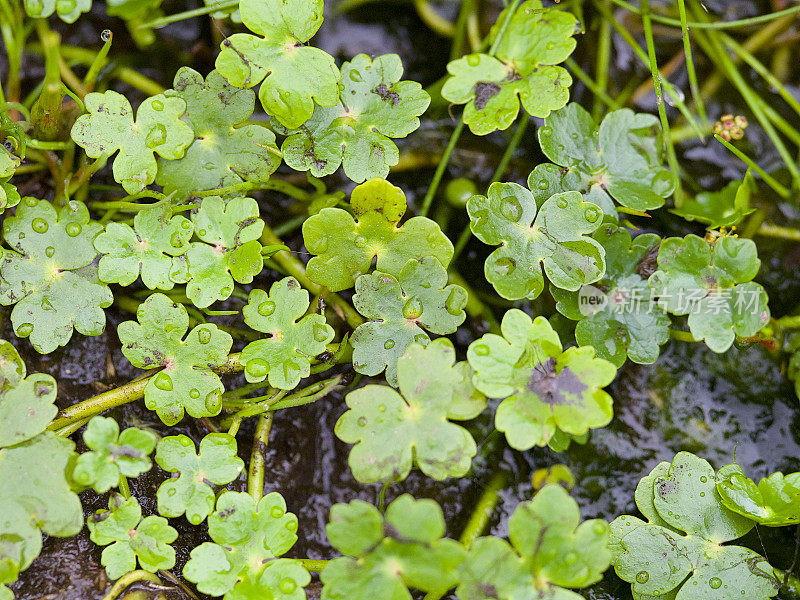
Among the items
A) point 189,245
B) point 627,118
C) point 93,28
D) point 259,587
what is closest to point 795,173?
point 627,118

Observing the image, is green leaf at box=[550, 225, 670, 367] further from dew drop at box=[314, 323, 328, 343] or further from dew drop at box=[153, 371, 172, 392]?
dew drop at box=[153, 371, 172, 392]

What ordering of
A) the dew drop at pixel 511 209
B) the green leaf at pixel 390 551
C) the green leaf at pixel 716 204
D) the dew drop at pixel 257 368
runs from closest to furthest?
the green leaf at pixel 390 551 → the dew drop at pixel 257 368 → the dew drop at pixel 511 209 → the green leaf at pixel 716 204

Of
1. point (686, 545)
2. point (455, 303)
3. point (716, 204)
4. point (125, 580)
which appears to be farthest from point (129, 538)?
point (716, 204)

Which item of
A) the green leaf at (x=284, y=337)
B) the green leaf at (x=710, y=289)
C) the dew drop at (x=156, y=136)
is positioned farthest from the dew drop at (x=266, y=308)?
the green leaf at (x=710, y=289)

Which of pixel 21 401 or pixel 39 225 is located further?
pixel 39 225

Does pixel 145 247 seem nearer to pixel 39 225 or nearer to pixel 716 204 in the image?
pixel 39 225

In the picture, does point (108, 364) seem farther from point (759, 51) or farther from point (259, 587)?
point (759, 51)

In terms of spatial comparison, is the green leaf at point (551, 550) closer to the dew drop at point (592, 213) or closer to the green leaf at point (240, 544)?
the green leaf at point (240, 544)

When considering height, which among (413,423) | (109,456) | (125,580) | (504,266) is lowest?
(125,580)
